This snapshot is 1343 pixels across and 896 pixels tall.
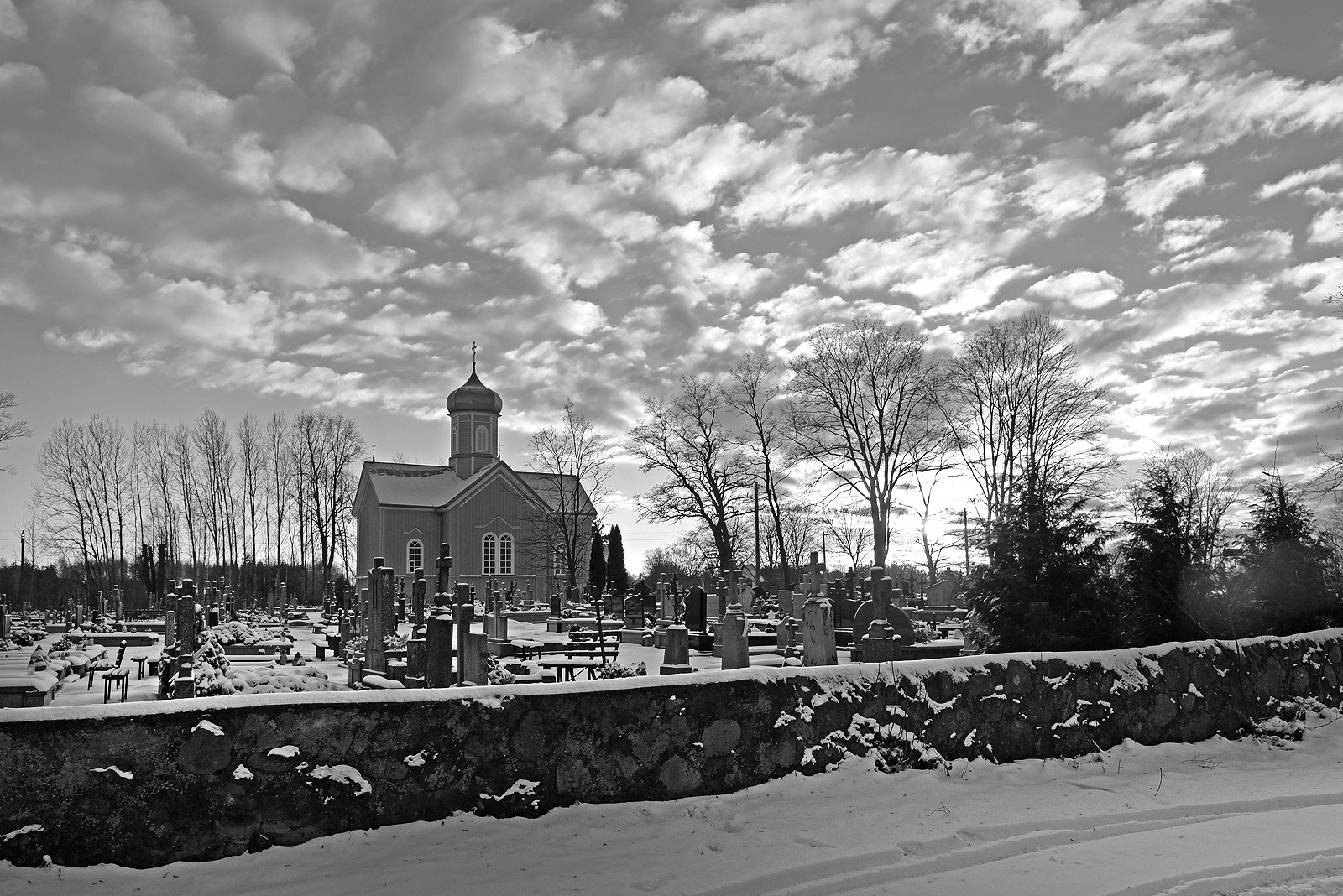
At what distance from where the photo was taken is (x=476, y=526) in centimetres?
4653

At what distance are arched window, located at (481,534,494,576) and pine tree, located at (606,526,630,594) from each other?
19.7 feet

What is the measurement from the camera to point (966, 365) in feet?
104

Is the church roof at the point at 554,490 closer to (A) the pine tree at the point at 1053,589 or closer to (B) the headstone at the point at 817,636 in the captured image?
(B) the headstone at the point at 817,636

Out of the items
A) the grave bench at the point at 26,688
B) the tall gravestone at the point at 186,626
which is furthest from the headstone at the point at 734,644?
the grave bench at the point at 26,688

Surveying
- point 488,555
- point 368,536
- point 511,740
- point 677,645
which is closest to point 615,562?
point 488,555

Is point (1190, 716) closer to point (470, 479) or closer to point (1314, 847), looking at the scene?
point (1314, 847)

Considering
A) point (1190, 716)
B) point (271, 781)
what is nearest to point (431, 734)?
point (271, 781)

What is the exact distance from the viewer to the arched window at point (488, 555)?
4638 centimetres

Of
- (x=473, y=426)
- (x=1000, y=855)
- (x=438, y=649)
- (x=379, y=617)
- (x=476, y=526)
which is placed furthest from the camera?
(x=473, y=426)

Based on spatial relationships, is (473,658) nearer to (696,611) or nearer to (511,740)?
(511,740)

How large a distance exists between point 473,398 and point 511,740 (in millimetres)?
47177

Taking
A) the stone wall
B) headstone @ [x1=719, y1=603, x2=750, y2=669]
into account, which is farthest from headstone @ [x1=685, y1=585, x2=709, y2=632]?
the stone wall

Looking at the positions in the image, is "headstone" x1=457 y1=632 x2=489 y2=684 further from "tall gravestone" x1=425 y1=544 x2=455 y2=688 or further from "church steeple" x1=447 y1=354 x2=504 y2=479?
"church steeple" x1=447 y1=354 x2=504 y2=479

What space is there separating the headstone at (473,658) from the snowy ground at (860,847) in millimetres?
8407
